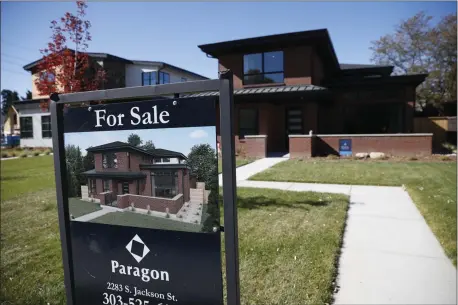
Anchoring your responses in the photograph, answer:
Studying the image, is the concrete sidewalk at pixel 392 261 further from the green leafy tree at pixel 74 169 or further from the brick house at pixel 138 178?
the green leafy tree at pixel 74 169

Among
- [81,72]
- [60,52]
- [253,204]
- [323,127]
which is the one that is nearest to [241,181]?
[253,204]

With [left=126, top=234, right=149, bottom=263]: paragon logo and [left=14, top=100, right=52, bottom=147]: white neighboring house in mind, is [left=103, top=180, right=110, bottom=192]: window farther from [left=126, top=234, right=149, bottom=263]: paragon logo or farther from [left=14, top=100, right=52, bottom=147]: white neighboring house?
[left=14, top=100, right=52, bottom=147]: white neighboring house

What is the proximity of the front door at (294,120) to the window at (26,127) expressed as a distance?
23.0 meters

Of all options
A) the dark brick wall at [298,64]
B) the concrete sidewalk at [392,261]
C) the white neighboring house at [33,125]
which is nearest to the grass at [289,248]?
the concrete sidewalk at [392,261]

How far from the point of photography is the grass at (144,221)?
1935mm

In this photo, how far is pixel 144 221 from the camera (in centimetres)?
205

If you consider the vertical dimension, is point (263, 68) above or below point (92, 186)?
above

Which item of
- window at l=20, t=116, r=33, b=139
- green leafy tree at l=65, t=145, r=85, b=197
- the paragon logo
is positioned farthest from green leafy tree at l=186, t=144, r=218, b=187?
window at l=20, t=116, r=33, b=139

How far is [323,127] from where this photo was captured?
19859mm

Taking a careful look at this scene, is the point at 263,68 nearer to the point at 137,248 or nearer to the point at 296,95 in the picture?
the point at 296,95

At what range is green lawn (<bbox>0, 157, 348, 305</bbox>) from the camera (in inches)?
122

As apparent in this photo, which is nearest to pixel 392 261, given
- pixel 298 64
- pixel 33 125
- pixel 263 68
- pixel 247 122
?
pixel 298 64

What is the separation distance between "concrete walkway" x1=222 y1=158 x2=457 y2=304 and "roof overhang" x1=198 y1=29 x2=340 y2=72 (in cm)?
1208

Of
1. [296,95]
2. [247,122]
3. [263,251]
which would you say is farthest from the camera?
[247,122]
